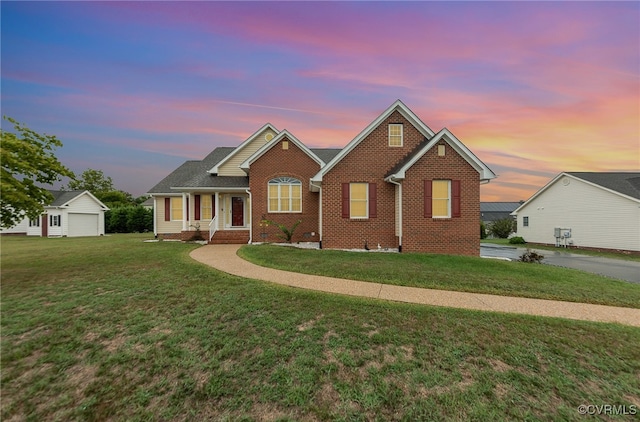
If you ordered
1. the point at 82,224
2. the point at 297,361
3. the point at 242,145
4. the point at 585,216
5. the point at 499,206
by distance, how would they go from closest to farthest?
1. the point at 297,361
2. the point at 242,145
3. the point at 585,216
4. the point at 82,224
5. the point at 499,206

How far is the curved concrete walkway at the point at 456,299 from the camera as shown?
17.6ft

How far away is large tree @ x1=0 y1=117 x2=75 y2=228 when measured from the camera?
22.7ft

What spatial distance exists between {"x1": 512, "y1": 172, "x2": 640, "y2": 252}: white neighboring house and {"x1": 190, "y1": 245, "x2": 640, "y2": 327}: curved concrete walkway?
67.0ft

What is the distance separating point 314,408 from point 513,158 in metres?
27.9

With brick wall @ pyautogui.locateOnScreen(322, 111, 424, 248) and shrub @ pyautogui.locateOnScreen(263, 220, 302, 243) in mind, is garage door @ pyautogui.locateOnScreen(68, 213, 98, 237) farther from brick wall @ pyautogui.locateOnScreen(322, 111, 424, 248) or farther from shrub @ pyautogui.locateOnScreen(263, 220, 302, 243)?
brick wall @ pyautogui.locateOnScreen(322, 111, 424, 248)

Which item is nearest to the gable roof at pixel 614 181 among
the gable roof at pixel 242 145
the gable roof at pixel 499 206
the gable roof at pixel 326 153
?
the gable roof at pixel 326 153

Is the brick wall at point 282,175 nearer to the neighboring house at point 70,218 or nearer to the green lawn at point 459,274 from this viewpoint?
the green lawn at point 459,274

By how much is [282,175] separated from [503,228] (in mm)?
32769

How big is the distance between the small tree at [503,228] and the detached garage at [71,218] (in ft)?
164

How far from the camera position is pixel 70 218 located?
28828 millimetres

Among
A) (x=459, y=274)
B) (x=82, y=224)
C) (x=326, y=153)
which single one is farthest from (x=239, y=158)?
(x=82, y=224)

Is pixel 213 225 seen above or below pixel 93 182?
below

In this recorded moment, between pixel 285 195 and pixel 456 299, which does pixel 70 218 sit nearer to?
pixel 285 195

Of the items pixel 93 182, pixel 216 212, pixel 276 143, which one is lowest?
pixel 216 212
